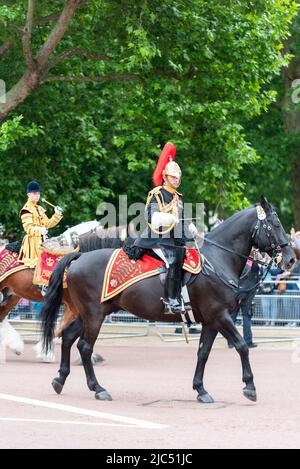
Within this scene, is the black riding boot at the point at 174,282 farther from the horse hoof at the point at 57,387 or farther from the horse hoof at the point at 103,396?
the horse hoof at the point at 57,387

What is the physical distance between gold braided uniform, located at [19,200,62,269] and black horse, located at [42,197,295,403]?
3.96m

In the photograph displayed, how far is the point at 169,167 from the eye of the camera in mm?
11562

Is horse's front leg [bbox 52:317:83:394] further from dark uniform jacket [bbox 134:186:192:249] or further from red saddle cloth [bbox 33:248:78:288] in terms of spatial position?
red saddle cloth [bbox 33:248:78:288]

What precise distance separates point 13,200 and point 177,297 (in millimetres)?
12258

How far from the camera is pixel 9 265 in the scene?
1669cm

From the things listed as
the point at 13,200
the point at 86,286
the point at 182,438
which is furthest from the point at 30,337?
the point at 182,438

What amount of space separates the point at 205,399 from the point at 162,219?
2.04 metres

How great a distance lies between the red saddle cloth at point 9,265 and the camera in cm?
1661

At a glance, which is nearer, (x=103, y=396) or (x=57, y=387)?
(x=103, y=396)

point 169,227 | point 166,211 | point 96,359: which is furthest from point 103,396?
point 96,359

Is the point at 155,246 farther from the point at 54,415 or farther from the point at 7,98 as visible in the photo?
the point at 7,98

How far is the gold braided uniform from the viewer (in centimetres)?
1628

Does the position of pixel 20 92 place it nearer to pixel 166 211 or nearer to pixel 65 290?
pixel 65 290

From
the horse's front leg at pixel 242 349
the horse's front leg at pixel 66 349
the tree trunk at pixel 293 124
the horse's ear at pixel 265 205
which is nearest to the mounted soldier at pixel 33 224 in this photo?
the horse's front leg at pixel 66 349
